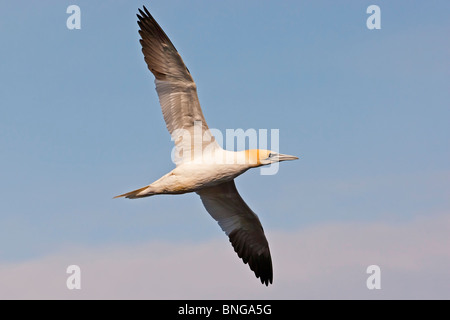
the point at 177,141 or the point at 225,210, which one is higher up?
the point at 177,141

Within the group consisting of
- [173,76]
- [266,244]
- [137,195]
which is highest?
[173,76]

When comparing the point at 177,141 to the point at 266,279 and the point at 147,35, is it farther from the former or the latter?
the point at 266,279

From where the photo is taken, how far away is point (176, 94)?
16.5m

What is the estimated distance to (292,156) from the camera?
17109mm

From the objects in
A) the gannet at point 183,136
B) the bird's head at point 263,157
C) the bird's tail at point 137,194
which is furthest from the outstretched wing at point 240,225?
the bird's tail at point 137,194

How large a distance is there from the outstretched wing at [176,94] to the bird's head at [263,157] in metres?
0.84

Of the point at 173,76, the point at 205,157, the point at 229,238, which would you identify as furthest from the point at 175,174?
the point at 229,238

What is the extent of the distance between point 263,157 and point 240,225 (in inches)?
117

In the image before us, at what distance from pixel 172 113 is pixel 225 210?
341 centimetres

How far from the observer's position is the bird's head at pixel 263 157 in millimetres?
16609

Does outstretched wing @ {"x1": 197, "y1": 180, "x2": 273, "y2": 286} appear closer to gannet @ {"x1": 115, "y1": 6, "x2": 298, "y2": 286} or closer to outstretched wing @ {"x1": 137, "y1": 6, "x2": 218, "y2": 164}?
gannet @ {"x1": 115, "y1": 6, "x2": 298, "y2": 286}

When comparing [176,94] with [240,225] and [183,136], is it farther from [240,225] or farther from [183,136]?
[240,225]

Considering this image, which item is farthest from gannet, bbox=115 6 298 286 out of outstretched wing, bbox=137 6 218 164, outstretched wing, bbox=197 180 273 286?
outstretched wing, bbox=197 180 273 286
